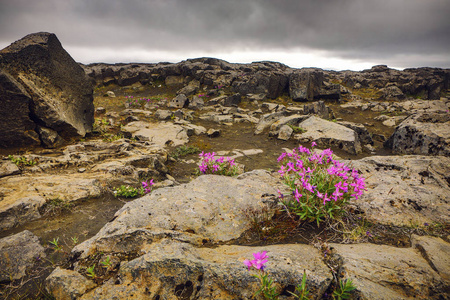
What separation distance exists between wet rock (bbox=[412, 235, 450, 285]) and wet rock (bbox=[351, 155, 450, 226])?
597 millimetres

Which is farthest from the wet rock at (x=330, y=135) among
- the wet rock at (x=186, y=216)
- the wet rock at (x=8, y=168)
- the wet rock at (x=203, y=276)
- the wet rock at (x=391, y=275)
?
the wet rock at (x=8, y=168)

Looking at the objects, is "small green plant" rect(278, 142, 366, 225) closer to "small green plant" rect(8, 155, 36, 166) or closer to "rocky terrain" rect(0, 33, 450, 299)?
"rocky terrain" rect(0, 33, 450, 299)

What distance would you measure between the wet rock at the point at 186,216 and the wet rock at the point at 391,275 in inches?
64.1

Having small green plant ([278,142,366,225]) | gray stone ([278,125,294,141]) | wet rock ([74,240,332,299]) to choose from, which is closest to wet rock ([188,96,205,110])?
gray stone ([278,125,294,141])

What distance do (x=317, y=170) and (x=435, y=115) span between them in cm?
1202

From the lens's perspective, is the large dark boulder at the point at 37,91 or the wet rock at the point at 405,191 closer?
the wet rock at the point at 405,191

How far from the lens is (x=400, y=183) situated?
4.59m

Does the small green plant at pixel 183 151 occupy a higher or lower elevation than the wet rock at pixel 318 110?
lower

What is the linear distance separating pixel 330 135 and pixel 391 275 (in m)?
10.6

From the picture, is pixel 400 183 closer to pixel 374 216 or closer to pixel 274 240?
pixel 374 216

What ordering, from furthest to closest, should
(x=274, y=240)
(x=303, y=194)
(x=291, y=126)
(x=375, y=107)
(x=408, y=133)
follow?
(x=375, y=107), (x=291, y=126), (x=408, y=133), (x=303, y=194), (x=274, y=240)

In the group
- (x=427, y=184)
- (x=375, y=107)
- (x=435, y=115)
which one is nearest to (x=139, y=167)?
(x=427, y=184)

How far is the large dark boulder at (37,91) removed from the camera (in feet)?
24.5

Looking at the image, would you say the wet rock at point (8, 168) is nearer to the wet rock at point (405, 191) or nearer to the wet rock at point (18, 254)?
the wet rock at point (18, 254)
